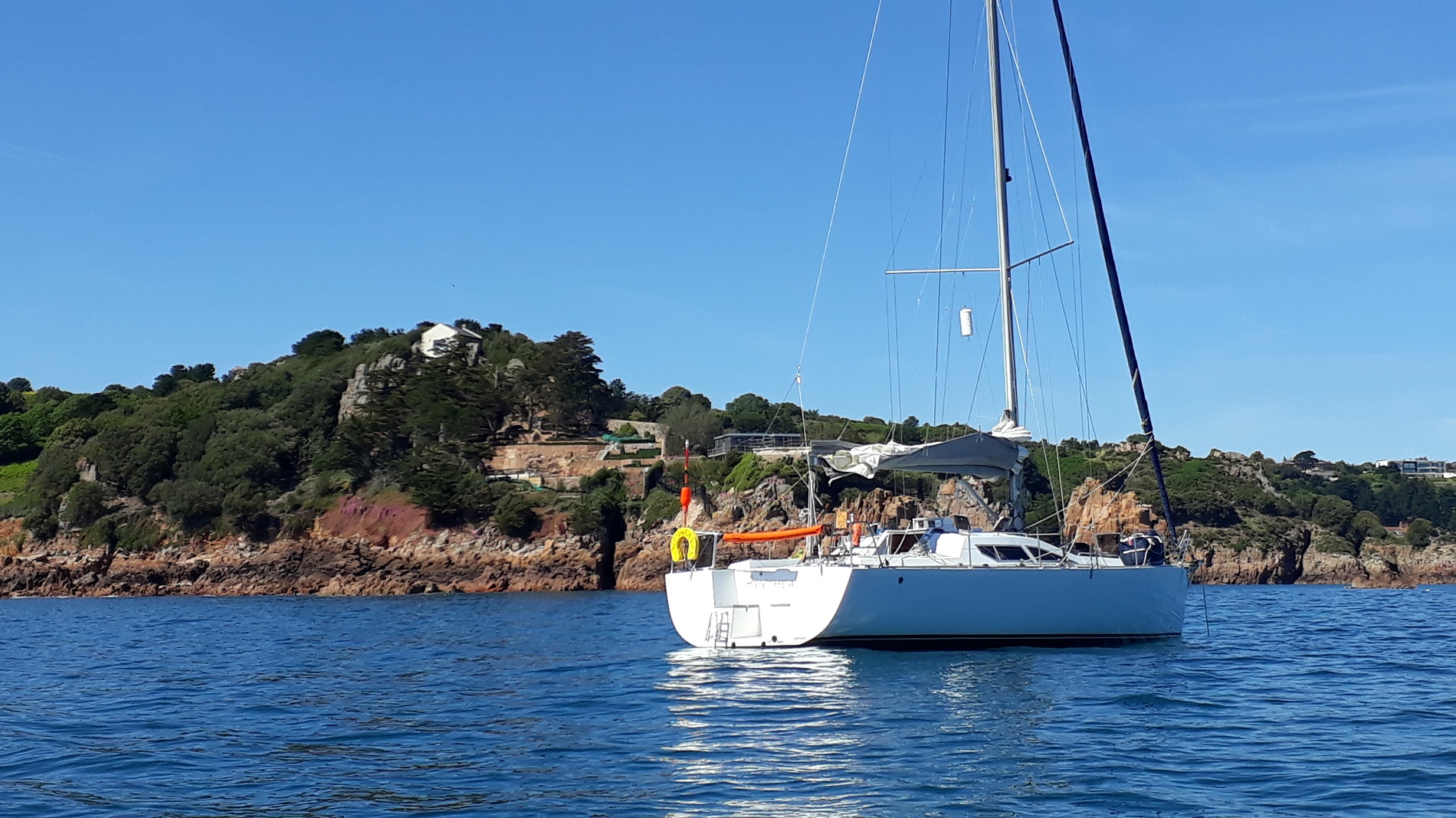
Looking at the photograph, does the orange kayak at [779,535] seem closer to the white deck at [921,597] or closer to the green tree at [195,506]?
the white deck at [921,597]

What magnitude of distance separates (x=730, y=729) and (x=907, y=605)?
7.27 meters

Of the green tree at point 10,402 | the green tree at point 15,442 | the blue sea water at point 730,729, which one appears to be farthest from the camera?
the green tree at point 10,402

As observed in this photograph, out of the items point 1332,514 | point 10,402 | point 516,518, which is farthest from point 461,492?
point 10,402

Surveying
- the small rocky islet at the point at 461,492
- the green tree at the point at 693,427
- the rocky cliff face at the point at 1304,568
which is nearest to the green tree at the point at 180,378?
the small rocky islet at the point at 461,492

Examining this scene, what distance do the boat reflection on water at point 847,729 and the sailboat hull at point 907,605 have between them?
463mm

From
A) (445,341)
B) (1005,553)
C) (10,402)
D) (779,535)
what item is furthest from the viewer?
(10,402)

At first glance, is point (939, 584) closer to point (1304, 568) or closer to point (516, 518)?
point (516, 518)

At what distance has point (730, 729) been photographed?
1505cm

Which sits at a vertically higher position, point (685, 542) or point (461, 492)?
point (461, 492)

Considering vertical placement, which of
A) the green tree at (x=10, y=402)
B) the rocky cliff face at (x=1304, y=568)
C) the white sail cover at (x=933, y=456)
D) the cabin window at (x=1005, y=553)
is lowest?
the rocky cliff face at (x=1304, y=568)

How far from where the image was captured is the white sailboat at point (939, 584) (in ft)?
71.0

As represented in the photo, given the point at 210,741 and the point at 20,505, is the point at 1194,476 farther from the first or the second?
the point at 210,741

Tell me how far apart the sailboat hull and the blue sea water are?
453mm

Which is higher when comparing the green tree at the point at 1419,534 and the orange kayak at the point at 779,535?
the orange kayak at the point at 779,535
